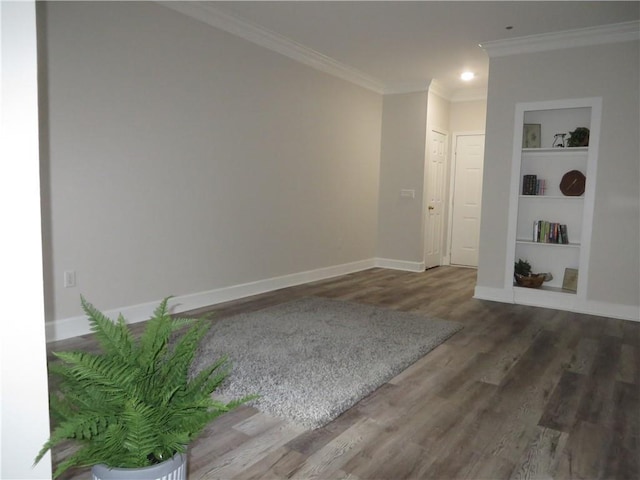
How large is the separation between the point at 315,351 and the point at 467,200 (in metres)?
5.09

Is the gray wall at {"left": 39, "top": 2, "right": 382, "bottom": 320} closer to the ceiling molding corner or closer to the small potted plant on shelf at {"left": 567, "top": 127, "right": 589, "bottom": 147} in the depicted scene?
the ceiling molding corner

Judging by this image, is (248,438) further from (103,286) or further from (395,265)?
(395,265)

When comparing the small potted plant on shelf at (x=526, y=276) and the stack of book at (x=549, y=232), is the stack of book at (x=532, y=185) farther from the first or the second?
the small potted plant on shelf at (x=526, y=276)

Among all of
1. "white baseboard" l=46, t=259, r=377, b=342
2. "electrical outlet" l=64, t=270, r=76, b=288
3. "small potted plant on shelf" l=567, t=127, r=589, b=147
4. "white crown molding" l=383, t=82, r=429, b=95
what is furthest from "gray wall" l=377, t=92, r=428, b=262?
"electrical outlet" l=64, t=270, r=76, b=288

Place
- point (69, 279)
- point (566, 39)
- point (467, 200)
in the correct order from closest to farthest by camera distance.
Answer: point (69, 279)
point (566, 39)
point (467, 200)

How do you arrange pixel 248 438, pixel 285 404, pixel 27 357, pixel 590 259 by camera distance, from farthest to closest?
pixel 590 259
pixel 285 404
pixel 248 438
pixel 27 357

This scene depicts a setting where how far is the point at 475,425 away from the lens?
2.26 metres

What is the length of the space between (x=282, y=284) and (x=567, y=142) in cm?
346

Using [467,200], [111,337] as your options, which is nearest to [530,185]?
[467,200]

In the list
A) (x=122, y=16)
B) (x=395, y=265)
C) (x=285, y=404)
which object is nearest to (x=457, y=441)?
(x=285, y=404)

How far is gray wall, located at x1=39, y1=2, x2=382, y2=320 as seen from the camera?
3.33 metres

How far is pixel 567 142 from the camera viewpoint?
4.81 metres

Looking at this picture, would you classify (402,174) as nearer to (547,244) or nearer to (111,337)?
(547,244)

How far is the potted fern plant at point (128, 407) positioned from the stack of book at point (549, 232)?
4.62 meters
